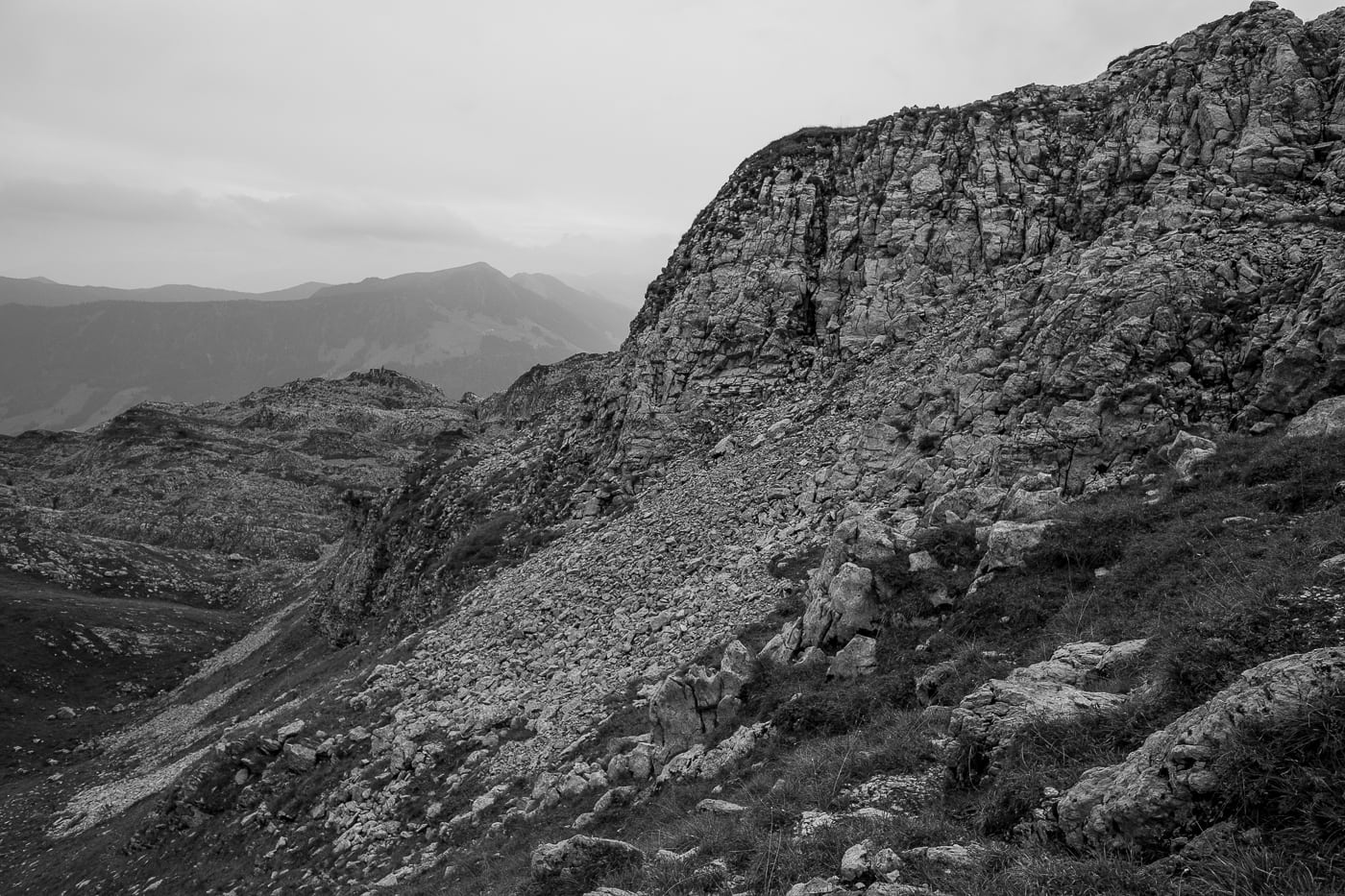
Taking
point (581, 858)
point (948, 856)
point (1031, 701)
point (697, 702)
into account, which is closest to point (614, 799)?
point (697, 702)

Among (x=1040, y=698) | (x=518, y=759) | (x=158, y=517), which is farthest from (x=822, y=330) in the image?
(x=158, y=517)

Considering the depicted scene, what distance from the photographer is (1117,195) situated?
98.6ft

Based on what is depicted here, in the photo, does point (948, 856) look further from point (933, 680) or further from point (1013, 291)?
point (1013, 291)

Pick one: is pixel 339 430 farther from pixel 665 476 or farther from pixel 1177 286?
pixel 1177 286

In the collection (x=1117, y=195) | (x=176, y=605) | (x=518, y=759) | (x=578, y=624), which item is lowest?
(x=176, y=605)

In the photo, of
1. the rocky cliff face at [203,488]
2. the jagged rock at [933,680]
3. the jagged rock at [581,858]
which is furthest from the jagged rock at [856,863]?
the rocky cliff face at [203,488]

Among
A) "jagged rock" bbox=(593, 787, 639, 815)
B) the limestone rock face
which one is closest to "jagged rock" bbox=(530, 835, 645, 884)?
"jagged rock" bbox=(593, 787, 639, 815)

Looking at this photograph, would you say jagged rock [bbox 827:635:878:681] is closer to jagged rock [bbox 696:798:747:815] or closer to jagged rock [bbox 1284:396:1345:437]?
jagged rock [bbox 696:798:747:815]

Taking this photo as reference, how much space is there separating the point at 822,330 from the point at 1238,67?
20733 mm

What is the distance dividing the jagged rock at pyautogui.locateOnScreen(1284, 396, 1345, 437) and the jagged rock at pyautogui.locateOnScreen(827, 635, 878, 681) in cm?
1108

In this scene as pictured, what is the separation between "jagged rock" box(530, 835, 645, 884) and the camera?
33.1 feet

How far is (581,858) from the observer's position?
33.8 feet

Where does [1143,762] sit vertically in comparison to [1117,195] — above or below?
below

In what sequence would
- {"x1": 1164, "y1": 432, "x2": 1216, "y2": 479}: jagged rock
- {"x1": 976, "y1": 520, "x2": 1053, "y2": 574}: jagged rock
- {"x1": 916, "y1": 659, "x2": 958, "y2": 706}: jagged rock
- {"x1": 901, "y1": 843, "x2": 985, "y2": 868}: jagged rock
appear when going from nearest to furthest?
1. {"x1": 901, "y1": 843, "x2": 985, "y2": 868}: jagged rock
2. {"x1": 916, "y1": 659, "x2": 958, "y2": 706}: jagged rock
3. {"x1": 976, "y1": 520, "x2": 1053, "y2": 574}: jagged rock
4. {"x1": 1164, "y1": 432, "x2": 1216, "y2": 479}: jagged rock
